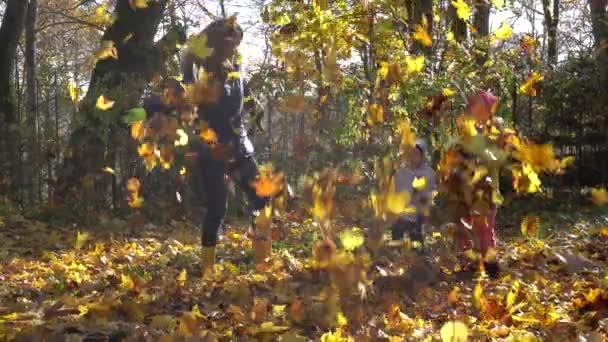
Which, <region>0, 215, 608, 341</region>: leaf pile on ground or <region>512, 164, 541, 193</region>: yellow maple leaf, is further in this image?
<region>512, 164, 541, 193</region>: yellow maple leaf

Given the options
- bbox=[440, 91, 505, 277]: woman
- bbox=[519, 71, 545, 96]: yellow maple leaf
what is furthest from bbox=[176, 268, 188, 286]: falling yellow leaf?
bbox=[519, 71, 545, 96]: yellow maple leaf

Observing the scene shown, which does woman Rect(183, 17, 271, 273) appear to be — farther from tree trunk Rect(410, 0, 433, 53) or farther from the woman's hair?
tree trunk Rect(410, 0, 433, 53)

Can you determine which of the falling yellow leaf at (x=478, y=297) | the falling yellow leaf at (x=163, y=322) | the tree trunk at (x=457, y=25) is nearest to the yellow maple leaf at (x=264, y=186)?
the falling yellow leaf at (x=163, y=322)

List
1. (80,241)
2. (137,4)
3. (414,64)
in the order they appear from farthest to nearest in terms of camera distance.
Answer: (137,4)
(80,241)
(414,64)

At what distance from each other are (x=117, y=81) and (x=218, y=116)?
157 inches

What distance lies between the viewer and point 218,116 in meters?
4.47

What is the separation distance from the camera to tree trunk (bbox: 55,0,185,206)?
24.8ft

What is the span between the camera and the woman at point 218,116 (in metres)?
4.41

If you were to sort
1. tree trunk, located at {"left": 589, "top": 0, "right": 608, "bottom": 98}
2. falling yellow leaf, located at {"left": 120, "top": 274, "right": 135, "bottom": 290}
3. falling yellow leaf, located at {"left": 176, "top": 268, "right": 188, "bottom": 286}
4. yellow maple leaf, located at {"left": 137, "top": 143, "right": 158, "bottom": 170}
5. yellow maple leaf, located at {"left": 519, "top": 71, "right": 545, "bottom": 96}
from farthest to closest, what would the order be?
tree trunk, located at {"left": 589, "top": 0, "right": 608, "bottom": 98}, yellow maple leaf, located at {"left": 519, "top": 71, "right": 545, "bottom": 96}, yellow maple leaf, located at {"left": 137, "top": 143, "right": 158, "bottom": 170}, falling yellow leaf, located at {"left": 176, "top": 268, "right": 188, "bottom": 286}, falling yellow leaf, located at {"left": 120, "top": 274, "right": 135, "bottom": 290}

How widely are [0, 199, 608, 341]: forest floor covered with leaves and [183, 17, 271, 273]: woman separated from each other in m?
0.38

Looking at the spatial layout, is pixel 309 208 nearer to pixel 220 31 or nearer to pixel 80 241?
pixel 220 31

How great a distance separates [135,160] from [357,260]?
545cm

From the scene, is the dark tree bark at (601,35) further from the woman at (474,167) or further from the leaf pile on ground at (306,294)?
the woman at (474,167)

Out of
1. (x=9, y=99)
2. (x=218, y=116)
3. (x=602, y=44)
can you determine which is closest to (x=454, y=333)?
(x=218, y=116)
